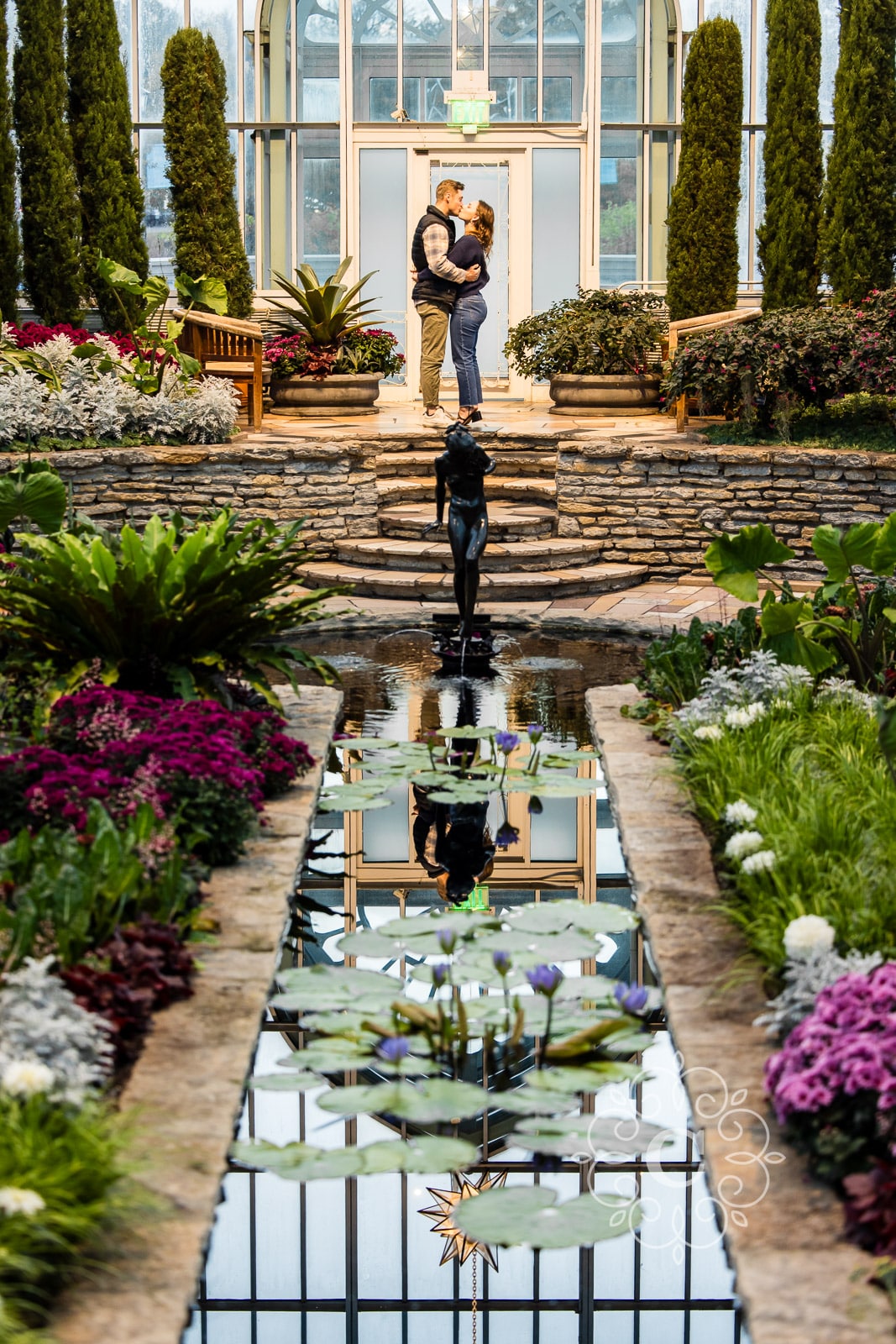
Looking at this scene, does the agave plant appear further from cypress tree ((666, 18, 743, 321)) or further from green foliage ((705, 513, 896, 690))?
green foliage ((705, 513, 896, 690))

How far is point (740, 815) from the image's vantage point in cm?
465

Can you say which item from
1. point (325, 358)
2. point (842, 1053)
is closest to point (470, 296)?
point (325, 358)

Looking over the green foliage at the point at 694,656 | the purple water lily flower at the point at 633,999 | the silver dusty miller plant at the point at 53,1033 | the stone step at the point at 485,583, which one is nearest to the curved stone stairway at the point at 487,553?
the stone step at the point at 485,583

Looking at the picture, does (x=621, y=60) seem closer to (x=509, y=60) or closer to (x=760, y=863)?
(x=509, y=60)

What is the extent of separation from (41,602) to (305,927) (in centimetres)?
191

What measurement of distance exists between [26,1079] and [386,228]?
1380 cm

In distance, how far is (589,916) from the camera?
4.56 m

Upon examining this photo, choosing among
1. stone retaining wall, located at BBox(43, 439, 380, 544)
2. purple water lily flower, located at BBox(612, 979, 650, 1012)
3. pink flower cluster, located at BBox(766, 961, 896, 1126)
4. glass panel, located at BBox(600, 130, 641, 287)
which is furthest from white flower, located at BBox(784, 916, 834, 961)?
glass panel, located at BBox(600, 130, 641, 287)

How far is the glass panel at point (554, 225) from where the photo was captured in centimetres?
1569

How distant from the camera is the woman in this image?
12148mm

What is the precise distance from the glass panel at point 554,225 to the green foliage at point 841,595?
9.90 meters

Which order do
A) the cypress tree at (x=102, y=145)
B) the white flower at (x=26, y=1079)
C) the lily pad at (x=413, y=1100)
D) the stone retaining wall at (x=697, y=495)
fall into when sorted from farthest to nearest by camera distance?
1. the cypress tree at (x=102, y=145)
2. the stone retaining wall at (x=697, y=495)
3. the lily pad at (x=413, y=1100)
4. the white flower at (x=26, y=1079)

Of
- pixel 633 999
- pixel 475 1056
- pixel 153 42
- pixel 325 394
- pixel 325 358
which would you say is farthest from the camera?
pixel 153 42

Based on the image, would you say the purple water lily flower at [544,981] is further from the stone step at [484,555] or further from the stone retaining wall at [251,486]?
the stone retaining wall at [251,486]
